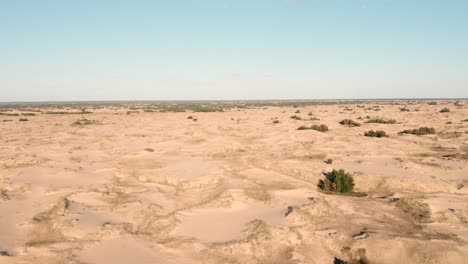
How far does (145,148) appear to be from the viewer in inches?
661

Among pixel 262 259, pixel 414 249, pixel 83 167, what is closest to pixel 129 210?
pixel 262 259

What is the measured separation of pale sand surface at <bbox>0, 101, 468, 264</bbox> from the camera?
6469 mm

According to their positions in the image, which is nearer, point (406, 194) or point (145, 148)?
point (406, 194)

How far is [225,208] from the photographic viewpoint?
28.2 feet

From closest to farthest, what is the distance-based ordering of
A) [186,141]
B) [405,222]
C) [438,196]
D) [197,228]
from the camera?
1. [197,228]
2. [405,222]
3. [438,196]
4. [186,141]

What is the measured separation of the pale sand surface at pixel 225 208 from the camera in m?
6.47

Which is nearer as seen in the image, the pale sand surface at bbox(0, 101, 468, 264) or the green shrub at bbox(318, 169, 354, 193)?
the pale sand surface at bbox(0, 101, 468, 264)

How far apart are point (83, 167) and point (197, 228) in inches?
260

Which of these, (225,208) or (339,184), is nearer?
(225,208)

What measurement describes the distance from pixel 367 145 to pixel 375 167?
16.1 feet

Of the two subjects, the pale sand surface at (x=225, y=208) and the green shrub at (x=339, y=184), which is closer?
the pale sand surface at (x=225, y=208)

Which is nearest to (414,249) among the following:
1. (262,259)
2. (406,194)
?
(262,259)

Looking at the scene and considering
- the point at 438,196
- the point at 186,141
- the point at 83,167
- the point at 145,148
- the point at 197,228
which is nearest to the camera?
the point at 197,228

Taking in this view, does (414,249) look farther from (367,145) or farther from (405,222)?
(367,145)
